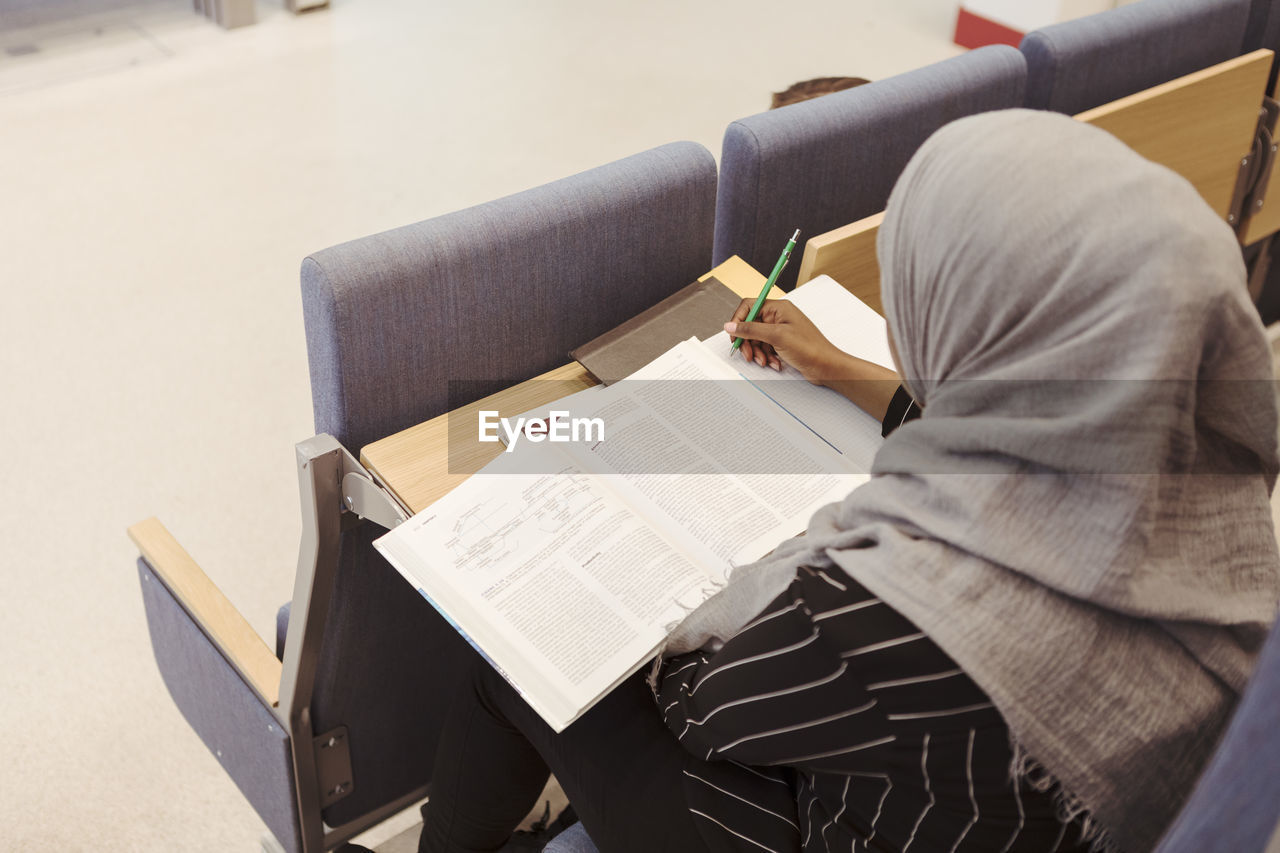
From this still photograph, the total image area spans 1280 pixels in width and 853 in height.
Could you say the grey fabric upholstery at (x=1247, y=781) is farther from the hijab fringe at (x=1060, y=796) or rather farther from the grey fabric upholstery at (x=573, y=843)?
the grey fabric upholstery at (x=573, y=843)

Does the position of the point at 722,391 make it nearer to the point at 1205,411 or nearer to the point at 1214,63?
the point at 1205,411

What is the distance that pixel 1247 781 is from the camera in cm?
54

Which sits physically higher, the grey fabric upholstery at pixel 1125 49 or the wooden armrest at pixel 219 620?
the grey fabric upholstery at pixel 1125 49

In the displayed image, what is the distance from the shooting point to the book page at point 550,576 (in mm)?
1104

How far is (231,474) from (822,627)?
1.81 meters

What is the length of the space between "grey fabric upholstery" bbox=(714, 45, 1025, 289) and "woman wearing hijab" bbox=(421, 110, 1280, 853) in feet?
2.37

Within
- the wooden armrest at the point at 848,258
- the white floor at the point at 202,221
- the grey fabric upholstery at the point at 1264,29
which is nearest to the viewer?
the wooden armrest at the point at 848,258

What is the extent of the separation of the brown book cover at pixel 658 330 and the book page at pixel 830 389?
1.9 inches

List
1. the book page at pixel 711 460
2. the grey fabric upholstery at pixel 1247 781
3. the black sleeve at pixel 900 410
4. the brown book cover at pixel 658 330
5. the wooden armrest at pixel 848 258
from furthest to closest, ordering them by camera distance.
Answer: the wooden armrest at pixel 848 258
the brown book cover at pixel 658 330
the black sleeve at pixel 900 410
the book page at pixel 711 460
the grey fabric upholstery at pixel 1247 781

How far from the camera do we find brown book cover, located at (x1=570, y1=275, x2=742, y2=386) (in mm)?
1459

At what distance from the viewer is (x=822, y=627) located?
91 cm

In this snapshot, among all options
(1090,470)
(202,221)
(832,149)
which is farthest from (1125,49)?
(202,221)

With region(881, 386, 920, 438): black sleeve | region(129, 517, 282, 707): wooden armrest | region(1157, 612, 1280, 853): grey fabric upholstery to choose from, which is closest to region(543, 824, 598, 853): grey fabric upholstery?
region(129, 517, 282, 707): wooden armrest

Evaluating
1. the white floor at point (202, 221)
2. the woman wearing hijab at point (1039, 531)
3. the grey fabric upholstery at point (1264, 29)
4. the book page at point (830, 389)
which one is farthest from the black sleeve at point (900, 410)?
the grey fabric upholstery at point (1264, 29)
